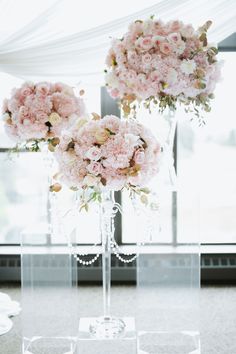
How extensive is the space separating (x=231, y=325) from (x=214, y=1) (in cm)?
188

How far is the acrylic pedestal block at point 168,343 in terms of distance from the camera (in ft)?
8.27

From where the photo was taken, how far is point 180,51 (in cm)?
215

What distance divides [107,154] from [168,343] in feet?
3.45

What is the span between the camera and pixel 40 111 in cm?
228

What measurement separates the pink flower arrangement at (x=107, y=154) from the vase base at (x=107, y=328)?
0.73 metres

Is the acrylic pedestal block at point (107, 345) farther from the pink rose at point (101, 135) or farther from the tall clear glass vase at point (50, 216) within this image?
the pink rose at point (101, 135)

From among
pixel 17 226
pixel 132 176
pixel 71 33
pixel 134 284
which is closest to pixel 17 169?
pixel 17 226

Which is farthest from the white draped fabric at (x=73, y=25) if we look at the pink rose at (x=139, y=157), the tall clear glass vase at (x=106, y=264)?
the pink rose at (x=139, y=157)

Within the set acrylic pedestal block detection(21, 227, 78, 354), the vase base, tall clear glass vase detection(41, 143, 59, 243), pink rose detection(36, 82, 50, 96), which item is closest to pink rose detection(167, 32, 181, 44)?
pink rose detection(36, 82, 50, 96)

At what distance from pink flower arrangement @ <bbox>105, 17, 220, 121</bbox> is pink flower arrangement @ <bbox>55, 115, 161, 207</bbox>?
0.65 ft

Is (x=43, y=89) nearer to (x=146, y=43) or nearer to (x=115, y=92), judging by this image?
(x=115, y=92)

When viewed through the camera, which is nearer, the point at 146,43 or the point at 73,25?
the point at 146,43

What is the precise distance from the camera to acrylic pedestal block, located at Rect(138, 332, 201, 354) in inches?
99.3

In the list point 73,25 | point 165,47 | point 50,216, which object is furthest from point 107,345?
point 73,25
